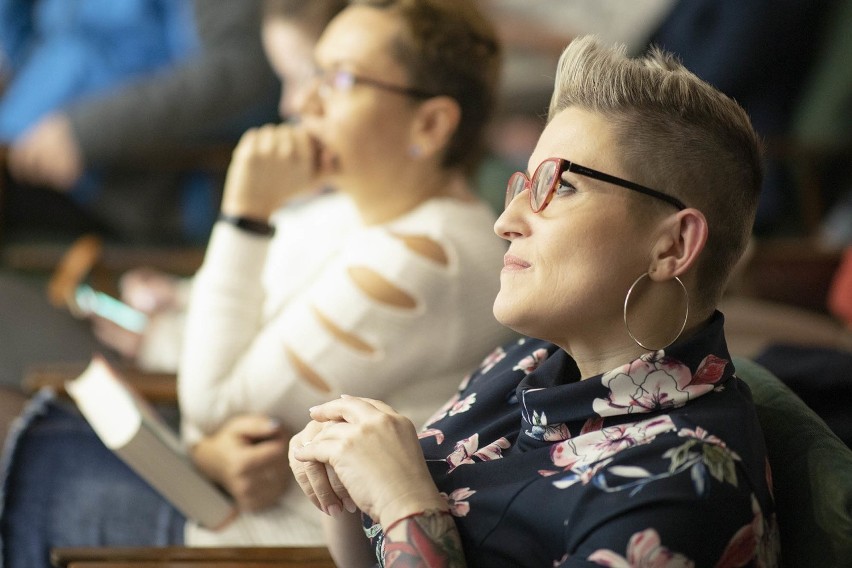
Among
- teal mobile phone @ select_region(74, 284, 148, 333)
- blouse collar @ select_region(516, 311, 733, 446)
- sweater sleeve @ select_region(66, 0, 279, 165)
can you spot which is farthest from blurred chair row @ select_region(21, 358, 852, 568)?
sweater sleeve @ select_region(66, 0, 279, 165)

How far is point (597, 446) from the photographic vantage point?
86cm

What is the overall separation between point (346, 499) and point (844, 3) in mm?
2554

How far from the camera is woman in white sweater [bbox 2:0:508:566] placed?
4.40 feet

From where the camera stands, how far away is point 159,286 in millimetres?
2207

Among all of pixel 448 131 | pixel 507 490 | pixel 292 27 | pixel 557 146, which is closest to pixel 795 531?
pixel 507 490

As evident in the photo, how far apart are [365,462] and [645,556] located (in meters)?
0.26

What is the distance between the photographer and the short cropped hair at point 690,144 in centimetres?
89

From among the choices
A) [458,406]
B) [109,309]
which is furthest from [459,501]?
[109,309]

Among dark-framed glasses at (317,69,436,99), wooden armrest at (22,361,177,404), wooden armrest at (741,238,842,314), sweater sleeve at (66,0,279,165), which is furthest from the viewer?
sweater sleeve at (66,0,279,165)

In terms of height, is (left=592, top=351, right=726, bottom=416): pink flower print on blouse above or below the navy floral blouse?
above

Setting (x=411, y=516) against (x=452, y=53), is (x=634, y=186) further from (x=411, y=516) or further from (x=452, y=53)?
(x=452, y=53)

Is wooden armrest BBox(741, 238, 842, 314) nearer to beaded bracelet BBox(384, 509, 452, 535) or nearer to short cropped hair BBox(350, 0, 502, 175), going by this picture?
short cropped hair BBox(350, 0, 502, 175)

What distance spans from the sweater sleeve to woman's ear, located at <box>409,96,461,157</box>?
171cm

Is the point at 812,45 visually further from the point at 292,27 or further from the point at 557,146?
the point at 557,146
